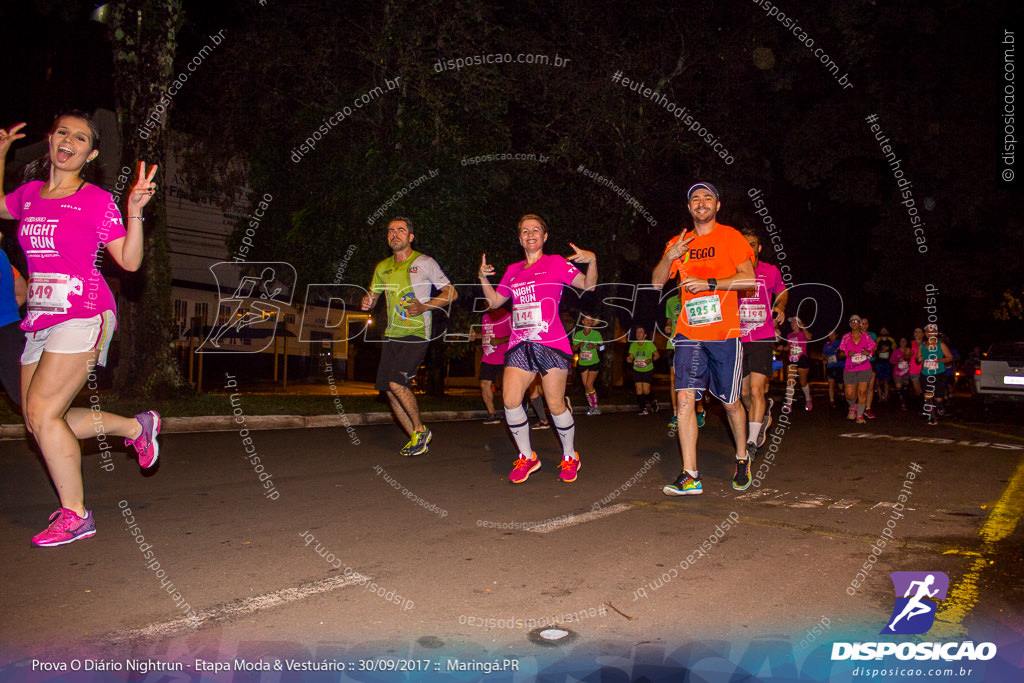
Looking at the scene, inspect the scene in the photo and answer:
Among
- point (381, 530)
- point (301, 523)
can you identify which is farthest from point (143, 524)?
point (381, 530)

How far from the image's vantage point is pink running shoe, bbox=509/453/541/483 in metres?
6.40

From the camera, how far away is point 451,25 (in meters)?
14.0

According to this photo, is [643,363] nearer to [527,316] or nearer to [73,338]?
[527,316]

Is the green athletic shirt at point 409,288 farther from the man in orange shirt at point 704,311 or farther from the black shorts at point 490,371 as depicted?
the black shorts at point 490,371

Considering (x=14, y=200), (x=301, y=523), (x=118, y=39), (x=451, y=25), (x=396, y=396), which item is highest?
(x=451, y=25)

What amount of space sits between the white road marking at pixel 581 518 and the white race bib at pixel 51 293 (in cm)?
294

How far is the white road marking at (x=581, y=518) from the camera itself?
191 inches

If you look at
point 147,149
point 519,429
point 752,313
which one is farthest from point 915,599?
point 147,149

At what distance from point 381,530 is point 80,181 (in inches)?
106

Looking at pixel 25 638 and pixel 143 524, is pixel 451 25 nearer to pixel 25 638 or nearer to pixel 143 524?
pixel 143 524

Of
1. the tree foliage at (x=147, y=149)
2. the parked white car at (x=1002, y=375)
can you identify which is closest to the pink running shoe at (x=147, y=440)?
the tree foliage at (x=147, y=149)

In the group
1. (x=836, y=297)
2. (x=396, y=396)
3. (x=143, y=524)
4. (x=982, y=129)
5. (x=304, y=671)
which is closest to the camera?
(x=304, y=671)

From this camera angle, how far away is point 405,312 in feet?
25.5

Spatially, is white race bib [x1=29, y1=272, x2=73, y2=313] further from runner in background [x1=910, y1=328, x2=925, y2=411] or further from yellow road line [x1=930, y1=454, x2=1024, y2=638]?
runner in background [x1=910, y1=328, x2=925, y2=411]
